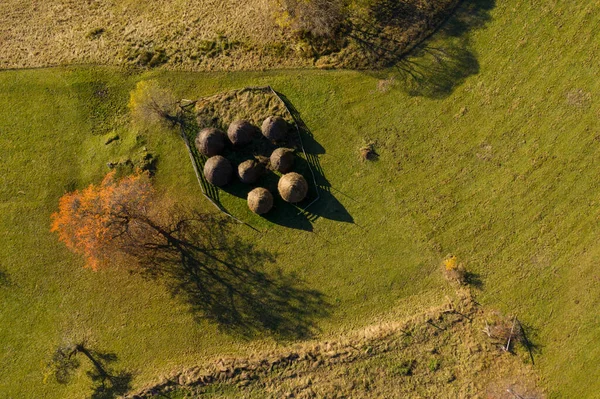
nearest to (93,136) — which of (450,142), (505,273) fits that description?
(450,142)

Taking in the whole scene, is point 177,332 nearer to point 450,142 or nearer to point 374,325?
point 374,325

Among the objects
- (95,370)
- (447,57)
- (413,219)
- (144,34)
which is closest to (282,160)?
(413,219)

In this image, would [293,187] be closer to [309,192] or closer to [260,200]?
[309,192]

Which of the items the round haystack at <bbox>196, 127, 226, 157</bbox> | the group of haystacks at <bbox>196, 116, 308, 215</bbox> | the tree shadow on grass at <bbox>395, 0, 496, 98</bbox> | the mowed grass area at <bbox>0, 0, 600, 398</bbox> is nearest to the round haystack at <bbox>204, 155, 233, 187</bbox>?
the group of haystacks at <bbox>196, 116, 308, 215</bbox>

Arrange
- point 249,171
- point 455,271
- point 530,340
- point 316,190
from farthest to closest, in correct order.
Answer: point 316,190
point 249,171
point 455,271
point 530,340

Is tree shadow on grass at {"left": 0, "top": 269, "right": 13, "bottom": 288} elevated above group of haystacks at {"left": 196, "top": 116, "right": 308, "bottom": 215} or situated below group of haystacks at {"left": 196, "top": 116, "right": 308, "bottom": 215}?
below

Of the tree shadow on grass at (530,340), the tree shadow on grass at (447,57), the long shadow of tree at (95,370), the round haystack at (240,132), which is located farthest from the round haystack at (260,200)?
the tree shadow on grass at (530,340)

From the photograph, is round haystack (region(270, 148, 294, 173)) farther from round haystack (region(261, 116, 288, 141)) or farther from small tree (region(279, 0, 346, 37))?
small tree (region(279, 0, 346, 37))
